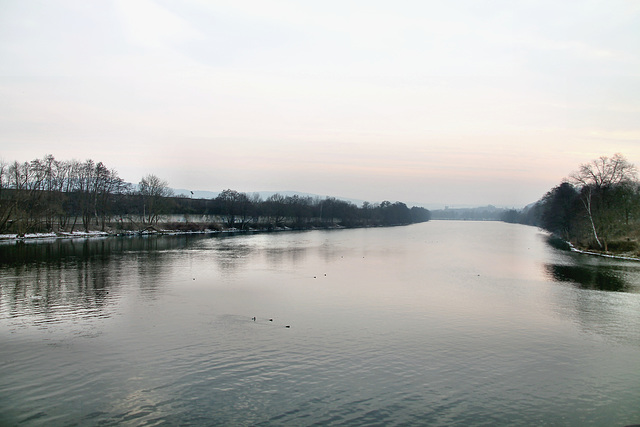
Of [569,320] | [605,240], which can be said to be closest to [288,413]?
[569,320]

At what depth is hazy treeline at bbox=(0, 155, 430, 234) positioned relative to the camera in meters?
56.8

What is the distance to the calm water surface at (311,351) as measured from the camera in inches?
376

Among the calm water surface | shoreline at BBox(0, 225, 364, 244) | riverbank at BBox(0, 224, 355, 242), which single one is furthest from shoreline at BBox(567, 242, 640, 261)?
riverbank at BBox(0, 224, 355, 242)

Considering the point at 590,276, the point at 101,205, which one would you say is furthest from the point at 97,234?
the point at 590,276

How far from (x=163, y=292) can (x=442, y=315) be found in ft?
46.4

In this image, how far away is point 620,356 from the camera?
13648 mm

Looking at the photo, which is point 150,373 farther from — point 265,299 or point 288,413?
point 265,299

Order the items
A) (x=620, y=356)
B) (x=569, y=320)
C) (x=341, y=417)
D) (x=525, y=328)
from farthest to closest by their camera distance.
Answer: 1. (x=569, y=320)
2. (x=525, y=328)
3. (x=620, y=356)
4. (x=341, y=417)

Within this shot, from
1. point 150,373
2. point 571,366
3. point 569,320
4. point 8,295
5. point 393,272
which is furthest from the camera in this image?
point 393,272

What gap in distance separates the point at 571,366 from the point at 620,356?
240 cm

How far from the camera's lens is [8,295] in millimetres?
20094

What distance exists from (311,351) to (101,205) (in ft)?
228

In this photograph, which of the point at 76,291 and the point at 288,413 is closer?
the point at 288,413

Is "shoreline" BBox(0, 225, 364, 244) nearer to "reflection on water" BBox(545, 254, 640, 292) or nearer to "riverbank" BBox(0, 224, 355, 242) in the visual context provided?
"riverbank" BBox(0, 224, 355, 242)
